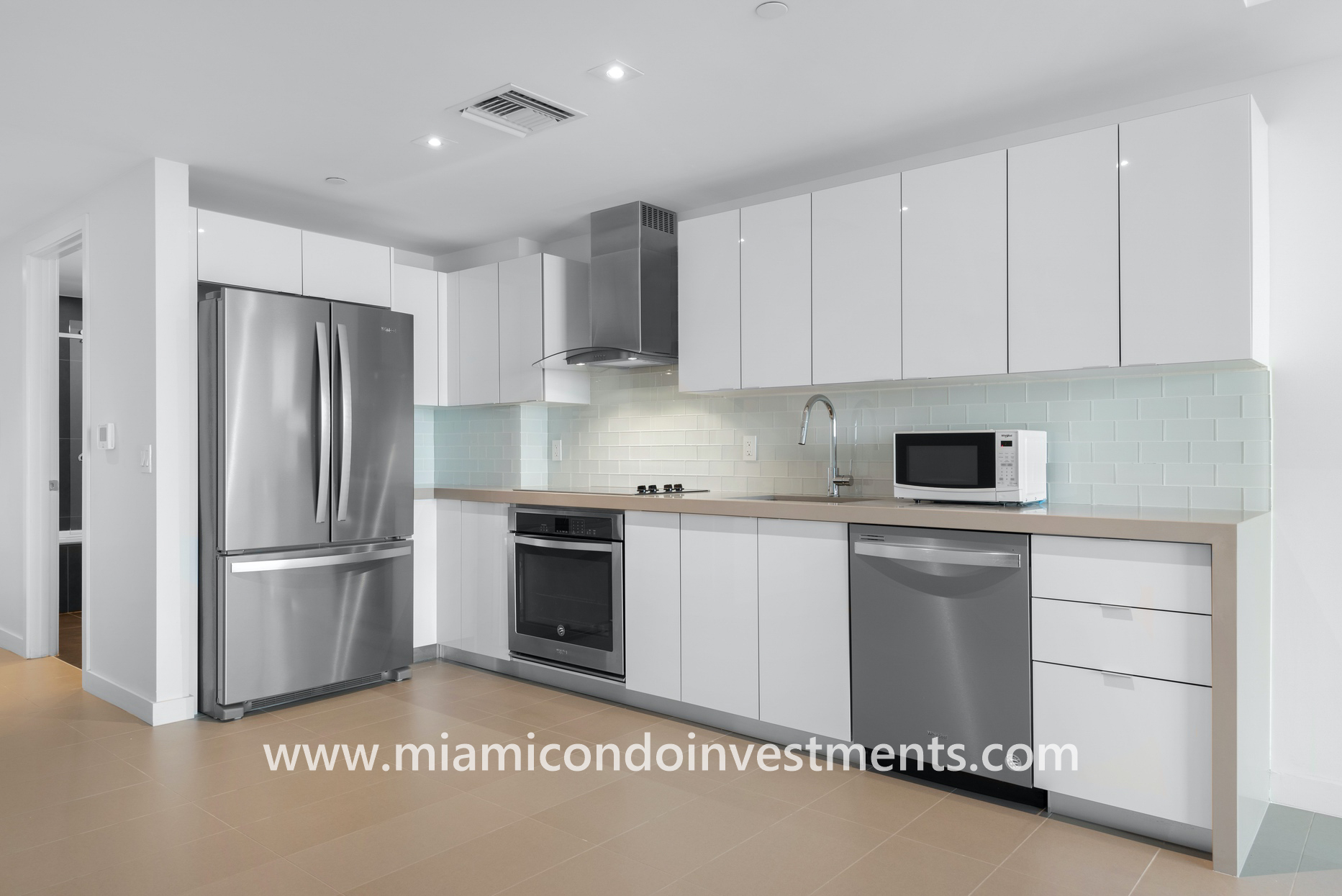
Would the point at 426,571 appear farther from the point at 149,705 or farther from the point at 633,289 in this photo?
the point at 633,289

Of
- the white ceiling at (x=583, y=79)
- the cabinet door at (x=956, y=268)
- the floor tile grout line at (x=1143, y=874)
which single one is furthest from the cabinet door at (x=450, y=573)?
the floor tile grout line at (x=1143, y=874)

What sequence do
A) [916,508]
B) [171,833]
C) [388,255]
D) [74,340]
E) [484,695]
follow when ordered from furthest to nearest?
[74,340], [388,255], [484,695], [916,508], [171,833]

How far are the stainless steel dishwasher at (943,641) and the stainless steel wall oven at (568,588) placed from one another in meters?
1.18

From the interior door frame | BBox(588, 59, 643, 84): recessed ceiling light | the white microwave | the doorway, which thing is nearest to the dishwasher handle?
the white microwave

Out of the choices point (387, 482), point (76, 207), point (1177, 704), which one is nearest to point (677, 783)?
point (1177, 704)

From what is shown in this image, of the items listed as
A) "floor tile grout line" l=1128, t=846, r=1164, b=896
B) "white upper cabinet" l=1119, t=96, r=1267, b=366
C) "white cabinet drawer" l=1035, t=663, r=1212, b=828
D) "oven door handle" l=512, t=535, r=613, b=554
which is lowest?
"floor tile grout line" l=1128, t=846, r=1164, b=896

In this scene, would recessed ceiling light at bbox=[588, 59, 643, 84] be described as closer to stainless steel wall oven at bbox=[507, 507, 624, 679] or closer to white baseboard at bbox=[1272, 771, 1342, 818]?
stainless steel wall oven at bbox=[507, 507, 624, 679]

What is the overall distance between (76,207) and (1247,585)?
→ 16.8ft

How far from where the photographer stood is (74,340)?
6.34 metres

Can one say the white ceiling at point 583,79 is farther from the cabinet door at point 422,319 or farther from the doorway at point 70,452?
the doorway at point 70,452

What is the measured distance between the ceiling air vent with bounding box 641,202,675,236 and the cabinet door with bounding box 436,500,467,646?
5.91ft

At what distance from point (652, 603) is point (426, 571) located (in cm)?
164

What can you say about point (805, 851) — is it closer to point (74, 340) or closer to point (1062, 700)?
point (1062, 700)

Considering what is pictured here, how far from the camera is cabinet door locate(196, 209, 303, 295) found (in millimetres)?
3701
